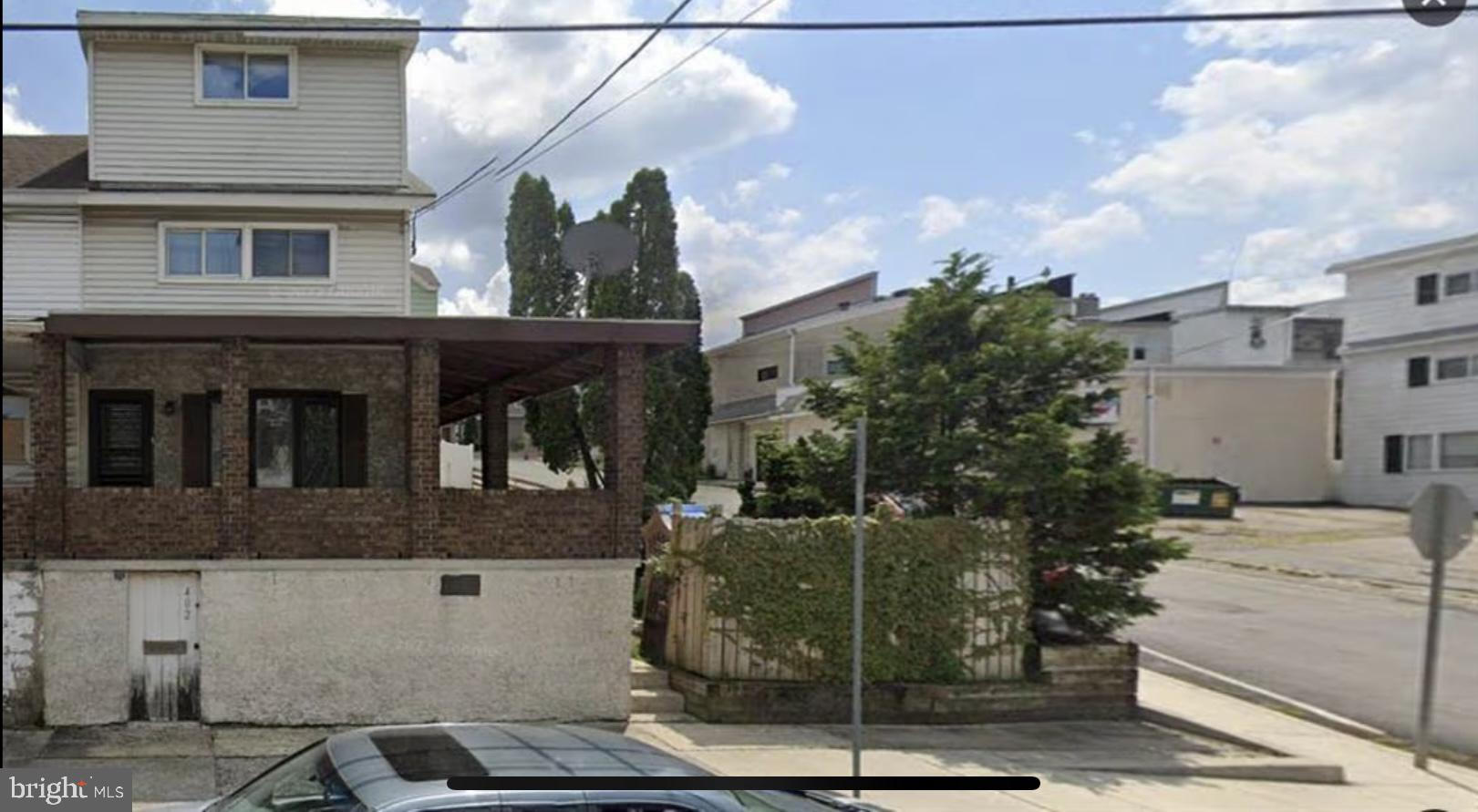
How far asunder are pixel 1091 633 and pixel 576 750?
29.4 feet

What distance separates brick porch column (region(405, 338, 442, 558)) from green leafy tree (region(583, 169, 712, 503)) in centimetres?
980

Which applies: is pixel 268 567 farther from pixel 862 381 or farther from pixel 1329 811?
pixel 1329 811

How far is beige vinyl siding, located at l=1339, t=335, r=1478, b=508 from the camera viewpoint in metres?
25.0

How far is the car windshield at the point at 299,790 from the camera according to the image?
3.54 meters

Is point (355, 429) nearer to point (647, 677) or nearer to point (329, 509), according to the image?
point (329, 509)

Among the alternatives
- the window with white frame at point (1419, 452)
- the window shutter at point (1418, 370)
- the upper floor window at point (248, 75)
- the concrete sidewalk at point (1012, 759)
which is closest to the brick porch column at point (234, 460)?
the concrete sidewalk at point (1012, 759)

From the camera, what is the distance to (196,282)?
14.1 metres

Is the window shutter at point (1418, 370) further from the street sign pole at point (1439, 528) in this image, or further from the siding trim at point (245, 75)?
the siding trim at point (245, 75)

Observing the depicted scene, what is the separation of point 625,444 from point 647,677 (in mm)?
2528

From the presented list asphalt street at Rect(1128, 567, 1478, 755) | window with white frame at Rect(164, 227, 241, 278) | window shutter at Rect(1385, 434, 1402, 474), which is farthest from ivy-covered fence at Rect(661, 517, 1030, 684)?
window shutter at Rect(1385, 434, 1402, 474)

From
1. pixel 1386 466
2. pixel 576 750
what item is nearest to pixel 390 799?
pixel 576 750

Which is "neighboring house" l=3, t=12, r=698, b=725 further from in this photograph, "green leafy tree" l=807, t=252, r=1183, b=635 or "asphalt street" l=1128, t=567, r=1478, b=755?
"asphalt street" l=1128, t=567, r=1478, b=755

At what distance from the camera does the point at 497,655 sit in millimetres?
10055

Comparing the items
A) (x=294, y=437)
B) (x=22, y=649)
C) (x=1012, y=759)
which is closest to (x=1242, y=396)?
(x=1012, y=759)
